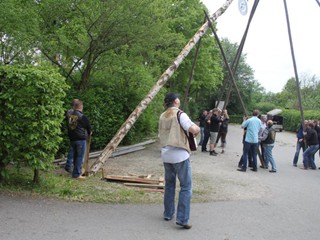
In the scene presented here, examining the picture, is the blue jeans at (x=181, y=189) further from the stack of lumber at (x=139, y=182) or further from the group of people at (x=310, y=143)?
the group of people at (x=310, y=143)

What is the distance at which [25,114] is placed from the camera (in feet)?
19.7

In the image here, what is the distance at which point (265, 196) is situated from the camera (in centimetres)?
757

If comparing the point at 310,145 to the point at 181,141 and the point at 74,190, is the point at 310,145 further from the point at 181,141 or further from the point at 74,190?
the point at 74,190

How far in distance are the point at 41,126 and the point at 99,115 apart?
6045mm

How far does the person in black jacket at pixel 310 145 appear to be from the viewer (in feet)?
40.9

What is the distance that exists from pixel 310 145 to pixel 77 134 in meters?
8.70

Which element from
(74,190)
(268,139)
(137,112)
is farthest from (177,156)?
(268,139)

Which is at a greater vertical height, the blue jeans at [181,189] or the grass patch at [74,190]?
the blue jeans at [181,189]

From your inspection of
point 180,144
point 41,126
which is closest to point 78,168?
point 41,126

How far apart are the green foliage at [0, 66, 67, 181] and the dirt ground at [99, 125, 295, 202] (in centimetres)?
316

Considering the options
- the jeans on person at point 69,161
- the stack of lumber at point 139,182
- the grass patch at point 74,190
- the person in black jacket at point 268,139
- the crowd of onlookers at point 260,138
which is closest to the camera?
the grass patch at point 74,190

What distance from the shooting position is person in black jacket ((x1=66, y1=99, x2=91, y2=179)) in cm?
791

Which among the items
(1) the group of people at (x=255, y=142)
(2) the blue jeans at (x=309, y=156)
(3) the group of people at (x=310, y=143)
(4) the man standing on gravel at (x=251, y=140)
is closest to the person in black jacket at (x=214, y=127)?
Answer: (1) the group of people at (x=255, y=142)

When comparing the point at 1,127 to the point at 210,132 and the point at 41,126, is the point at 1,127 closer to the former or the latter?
the point at 41,126
